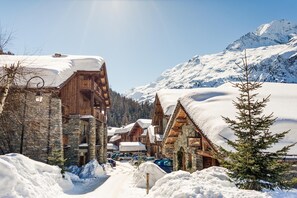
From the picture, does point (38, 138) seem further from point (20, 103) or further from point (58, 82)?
point (58, 82)

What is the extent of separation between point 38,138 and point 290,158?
62.0 ft

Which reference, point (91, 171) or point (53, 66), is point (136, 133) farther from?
point (53, 66)

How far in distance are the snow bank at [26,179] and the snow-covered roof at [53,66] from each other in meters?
7.72

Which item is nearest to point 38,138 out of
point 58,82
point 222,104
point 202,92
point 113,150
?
point 58,82

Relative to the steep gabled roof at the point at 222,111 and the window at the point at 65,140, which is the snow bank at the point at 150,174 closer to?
the steep gabled roof at the point at 222,111

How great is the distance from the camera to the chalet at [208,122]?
9.52 meters

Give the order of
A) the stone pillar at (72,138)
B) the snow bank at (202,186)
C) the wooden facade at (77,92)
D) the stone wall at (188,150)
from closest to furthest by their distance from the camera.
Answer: the snow bank at (202,186)
the stone wall at (188,150)
the wooden facade at (77,92)
the stone pillar at (72,138)

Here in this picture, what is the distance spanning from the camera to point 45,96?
22094 mm

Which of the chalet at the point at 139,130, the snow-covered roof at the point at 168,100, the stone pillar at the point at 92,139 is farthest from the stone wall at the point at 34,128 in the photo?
the chalet at the point at 139,130

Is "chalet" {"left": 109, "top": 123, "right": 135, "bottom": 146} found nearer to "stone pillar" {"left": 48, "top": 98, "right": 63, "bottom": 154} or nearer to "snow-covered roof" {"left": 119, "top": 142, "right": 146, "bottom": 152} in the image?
"snow-covered roof" {"left": 119, "top": 142, "right": 146, "bottom": 152}

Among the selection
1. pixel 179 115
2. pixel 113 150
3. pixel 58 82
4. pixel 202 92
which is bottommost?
pixel 113 150

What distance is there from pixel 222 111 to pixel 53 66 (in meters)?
17.2

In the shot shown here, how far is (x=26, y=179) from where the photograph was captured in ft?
35.7

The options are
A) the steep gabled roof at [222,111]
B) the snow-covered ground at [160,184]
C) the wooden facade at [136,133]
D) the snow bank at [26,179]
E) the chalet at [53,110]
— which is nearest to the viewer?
the snow-covered ground at [160,184]
